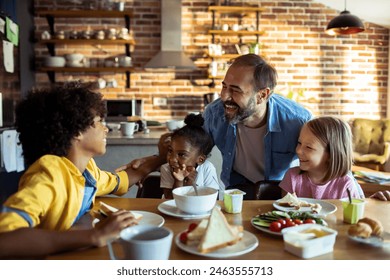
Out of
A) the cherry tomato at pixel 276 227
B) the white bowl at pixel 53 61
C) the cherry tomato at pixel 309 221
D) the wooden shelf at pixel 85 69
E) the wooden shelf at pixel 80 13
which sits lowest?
the cherry tomato at pixel 309 221

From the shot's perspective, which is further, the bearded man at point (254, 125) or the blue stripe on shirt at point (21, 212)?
the bearded man at point (254, 125)

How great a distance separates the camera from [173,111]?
203 inches

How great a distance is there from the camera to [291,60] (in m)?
5.17

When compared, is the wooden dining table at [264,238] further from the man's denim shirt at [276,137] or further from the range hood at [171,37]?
the range hood at [171,37]

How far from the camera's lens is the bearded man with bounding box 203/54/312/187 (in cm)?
189

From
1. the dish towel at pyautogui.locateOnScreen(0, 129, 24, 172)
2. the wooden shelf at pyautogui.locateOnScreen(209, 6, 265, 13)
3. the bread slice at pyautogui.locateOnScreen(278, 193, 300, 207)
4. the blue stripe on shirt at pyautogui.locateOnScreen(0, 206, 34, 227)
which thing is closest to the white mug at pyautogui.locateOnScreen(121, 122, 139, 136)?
the dish towel at pyautogui.locateOnScreen(0, 129, 24, 172)

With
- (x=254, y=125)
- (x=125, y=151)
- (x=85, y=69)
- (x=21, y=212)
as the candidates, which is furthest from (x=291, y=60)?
(x=21, y=212)

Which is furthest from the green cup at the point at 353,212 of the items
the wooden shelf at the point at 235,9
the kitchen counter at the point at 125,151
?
the wooden shelf at the point at 235,9

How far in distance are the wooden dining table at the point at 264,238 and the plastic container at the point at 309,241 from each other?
1 centimetres

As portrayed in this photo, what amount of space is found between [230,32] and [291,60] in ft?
2.79

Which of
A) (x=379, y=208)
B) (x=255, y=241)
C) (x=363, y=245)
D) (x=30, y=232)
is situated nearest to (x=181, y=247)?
(x=255, y=241)

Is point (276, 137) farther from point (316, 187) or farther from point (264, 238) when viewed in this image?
point (264, 238)

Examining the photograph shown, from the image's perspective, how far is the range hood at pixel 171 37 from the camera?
4.87 m

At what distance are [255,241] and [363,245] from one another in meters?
0.24
